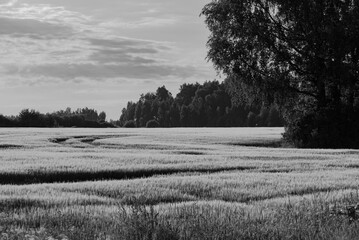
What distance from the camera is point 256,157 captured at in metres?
27.8

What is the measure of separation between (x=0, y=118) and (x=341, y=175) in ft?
289

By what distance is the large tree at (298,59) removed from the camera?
44062 millimetres

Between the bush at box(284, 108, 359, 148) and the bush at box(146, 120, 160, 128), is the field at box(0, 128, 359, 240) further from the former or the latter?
the bush at box(146, 120, 160, 128)

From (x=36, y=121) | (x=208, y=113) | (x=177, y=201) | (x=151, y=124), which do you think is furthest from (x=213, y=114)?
(x=177, y=201)

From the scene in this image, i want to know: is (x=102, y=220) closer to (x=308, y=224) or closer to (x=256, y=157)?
(x=308, y=224)

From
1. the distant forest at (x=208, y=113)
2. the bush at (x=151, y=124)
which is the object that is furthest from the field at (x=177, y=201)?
the bush at (x=151, y=124)

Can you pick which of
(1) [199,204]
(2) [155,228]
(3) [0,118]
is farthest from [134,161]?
(3) [0,118]

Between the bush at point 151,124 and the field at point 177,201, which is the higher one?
the bush at point 151,124

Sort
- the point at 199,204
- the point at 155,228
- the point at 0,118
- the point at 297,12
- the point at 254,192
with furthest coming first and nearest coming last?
the point at 0,118
the point at 297,12
the point at 254,192
the point at 199,204
the point at 155,228

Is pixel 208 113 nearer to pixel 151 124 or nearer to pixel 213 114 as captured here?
pixel 213 114

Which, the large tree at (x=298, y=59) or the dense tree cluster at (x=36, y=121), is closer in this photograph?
the large tree at (x=298, y=59)

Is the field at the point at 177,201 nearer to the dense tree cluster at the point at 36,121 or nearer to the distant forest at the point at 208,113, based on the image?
the dense tree cluster at the point at 36,121

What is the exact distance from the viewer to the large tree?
44.1 m

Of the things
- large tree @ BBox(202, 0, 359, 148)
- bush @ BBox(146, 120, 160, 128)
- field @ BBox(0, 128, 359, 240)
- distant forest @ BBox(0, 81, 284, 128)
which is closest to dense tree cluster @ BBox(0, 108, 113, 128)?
distant forest @ BBox(0, 81, 284, 128)
